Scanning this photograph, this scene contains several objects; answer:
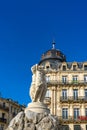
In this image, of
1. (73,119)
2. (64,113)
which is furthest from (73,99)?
(73,119)

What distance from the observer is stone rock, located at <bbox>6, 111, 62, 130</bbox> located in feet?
56.2

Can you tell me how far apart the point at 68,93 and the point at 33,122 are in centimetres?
4007

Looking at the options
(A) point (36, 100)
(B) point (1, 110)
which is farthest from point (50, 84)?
(A) point (36, 100)

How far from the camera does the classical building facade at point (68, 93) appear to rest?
54.5m

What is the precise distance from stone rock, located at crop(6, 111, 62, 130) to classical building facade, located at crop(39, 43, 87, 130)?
37.0 m

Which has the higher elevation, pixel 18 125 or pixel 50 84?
pixel 50 84

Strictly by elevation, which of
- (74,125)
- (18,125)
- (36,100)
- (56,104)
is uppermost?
(56,104)

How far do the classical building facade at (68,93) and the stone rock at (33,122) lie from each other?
37.0 m

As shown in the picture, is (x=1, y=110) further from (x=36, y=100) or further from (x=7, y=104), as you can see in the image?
(x=36, y=100)

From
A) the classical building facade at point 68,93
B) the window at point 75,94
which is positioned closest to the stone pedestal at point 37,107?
the classical building facade at point 68,93

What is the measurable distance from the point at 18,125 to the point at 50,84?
4018cm

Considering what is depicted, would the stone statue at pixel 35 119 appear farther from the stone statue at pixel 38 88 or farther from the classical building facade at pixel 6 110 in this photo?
the classical building facade at pixel 6 110

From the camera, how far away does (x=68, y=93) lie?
5700 cm

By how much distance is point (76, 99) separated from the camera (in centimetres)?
5594
